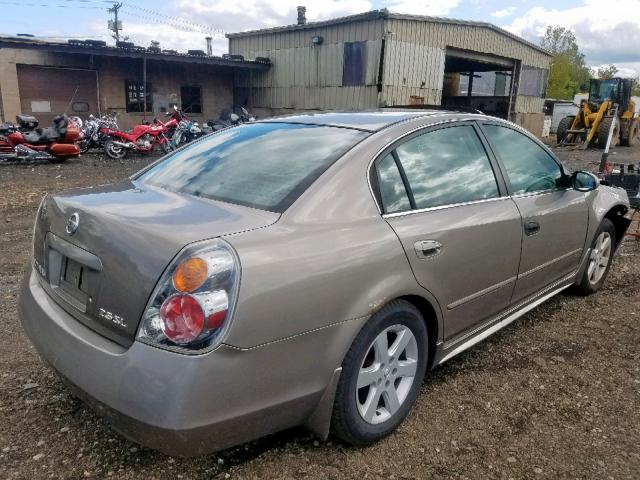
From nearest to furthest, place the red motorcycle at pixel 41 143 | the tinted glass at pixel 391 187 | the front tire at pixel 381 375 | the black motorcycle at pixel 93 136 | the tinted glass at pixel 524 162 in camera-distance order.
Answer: the front tire at pixel 381 375
the tinted glass at pixel 391 187
the tinted glass at pixel 524 162
the red motorcycle at pixel 41 143
the black motorcycle at pixel 93 136

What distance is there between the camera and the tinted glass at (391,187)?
2.44m

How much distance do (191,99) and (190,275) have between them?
20932 millimetres

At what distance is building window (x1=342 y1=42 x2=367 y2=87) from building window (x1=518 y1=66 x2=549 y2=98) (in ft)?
34.2

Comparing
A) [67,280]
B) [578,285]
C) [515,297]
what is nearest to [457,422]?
[515,297]

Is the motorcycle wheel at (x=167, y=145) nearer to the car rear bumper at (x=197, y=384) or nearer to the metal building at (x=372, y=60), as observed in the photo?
the metal building at (x=372, y=60)

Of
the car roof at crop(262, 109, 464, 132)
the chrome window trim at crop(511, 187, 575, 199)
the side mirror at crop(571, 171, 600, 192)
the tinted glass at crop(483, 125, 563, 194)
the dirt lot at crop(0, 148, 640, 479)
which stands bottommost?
the dirt lot at crop(0, 148, 640, 479)

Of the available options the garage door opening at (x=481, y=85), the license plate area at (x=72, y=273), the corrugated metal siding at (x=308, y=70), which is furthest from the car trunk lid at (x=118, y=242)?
the garage door opening at (x=481, y=85)

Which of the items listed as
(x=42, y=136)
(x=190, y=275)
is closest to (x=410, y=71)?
(x=42, y=136)

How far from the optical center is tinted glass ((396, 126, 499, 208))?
264 centimetres

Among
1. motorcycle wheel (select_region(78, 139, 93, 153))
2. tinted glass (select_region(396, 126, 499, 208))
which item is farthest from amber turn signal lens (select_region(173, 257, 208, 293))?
motorcycle wheel (select_region(78, 139, 93, 153))

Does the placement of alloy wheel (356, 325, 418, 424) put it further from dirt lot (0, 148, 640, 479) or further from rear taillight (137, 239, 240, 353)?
rear taillight (137, 239, 240, 353)

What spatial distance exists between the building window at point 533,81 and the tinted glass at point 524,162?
2331 cm

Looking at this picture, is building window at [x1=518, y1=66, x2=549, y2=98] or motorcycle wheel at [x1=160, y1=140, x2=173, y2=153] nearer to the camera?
motorcycle wheel at [x1=160, y1=140, x2=173, y2=153]

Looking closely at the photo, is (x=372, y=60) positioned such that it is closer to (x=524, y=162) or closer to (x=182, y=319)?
(x=524, y=162)
